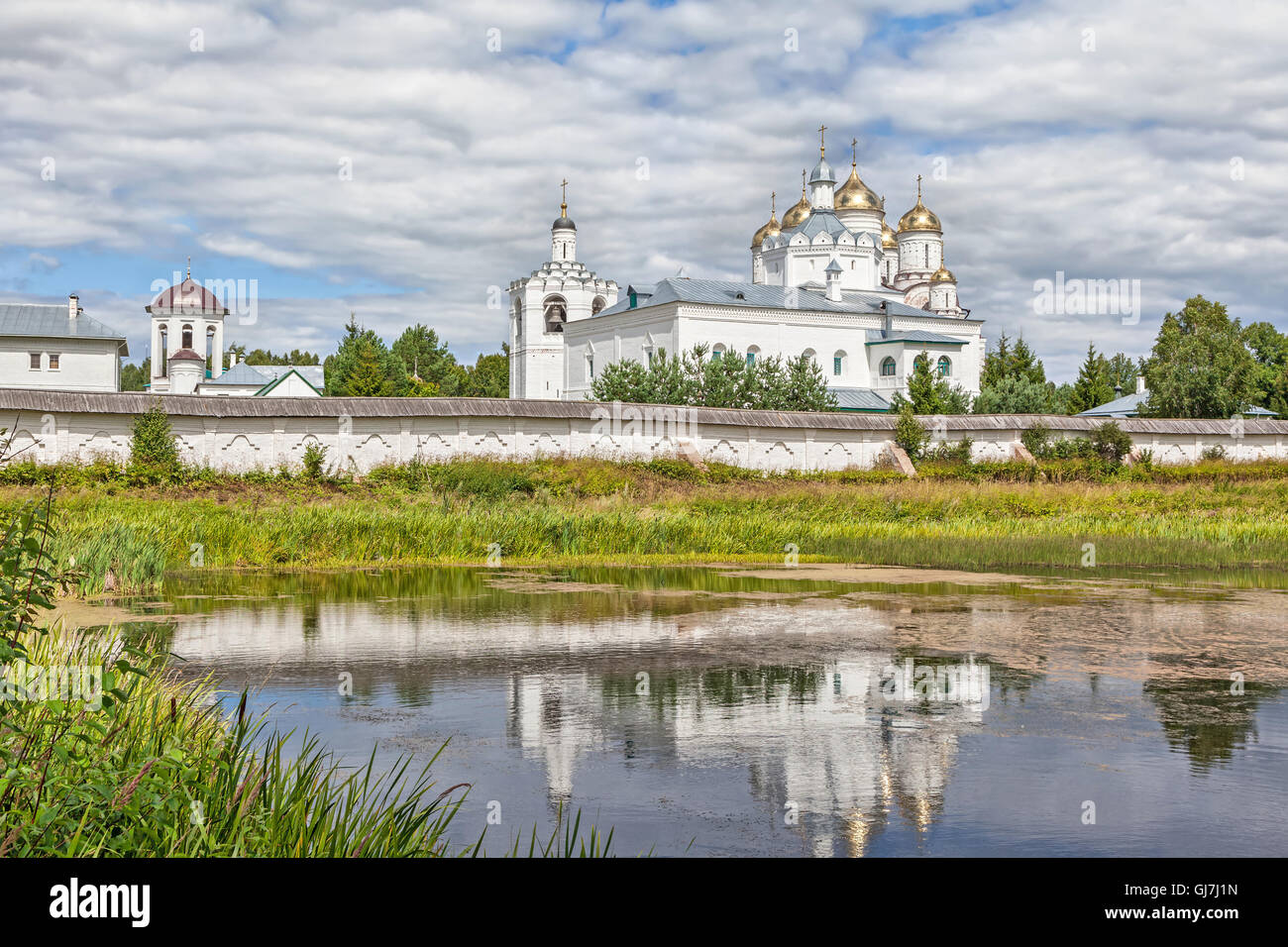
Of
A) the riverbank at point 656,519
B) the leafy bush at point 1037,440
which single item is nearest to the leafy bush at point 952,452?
the leafy bush at point 1037,440

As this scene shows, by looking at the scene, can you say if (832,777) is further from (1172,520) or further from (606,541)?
(1172,520)

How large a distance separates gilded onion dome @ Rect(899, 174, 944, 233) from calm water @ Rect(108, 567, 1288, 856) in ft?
191

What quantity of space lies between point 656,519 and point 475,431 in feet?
32.0

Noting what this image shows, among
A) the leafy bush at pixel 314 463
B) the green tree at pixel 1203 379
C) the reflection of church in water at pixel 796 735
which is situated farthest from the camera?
the green tree at pixel 1203 379

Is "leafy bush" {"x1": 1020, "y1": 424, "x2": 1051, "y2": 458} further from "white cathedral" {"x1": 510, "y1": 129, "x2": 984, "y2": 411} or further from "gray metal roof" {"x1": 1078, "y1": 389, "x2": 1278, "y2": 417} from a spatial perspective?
"gray metal roof" {"x1": 1078, "y1": 389, "x2": 1278, "y2": 417}

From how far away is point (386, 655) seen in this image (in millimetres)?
9867

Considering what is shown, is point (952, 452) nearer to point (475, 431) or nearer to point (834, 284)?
point (475, 431)

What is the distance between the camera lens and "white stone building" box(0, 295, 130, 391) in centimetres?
5038

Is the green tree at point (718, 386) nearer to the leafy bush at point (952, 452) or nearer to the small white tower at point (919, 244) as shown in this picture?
the leafy bush at point (952, 452)

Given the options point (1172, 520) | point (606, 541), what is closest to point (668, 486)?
point (606, 541)

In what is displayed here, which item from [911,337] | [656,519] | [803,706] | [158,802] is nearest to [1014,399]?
[911,337]

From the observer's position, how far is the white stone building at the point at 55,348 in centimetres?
5038

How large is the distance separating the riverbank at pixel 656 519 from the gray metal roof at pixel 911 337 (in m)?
25.6

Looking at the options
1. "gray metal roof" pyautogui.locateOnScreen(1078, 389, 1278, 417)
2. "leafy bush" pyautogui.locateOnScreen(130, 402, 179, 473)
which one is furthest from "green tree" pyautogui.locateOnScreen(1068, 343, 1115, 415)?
"leafy bush" pyautogui.locateOnScreen(130, 402, 179, 473)
